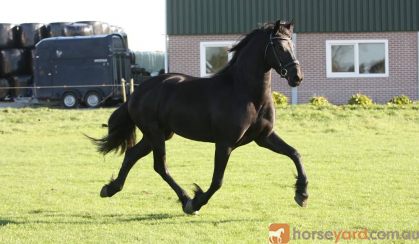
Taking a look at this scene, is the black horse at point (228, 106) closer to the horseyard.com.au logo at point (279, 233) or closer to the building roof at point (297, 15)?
the horseyard.com.au logo at point (279, 233)

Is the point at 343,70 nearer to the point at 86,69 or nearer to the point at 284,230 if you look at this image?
the point at 86,69

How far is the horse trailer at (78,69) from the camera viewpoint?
103 ft

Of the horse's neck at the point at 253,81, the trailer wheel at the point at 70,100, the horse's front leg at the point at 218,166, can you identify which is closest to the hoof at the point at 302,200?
the horse's front leg at the point at 218,166

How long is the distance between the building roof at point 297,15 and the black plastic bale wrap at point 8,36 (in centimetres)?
880

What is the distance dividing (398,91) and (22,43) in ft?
54.3

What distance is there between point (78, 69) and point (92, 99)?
4.38 ft

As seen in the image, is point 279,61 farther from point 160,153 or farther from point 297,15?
point 297,15

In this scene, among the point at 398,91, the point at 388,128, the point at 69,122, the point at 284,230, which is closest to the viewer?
the point at 284,230

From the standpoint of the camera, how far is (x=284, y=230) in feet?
26.6

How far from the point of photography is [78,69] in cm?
3162

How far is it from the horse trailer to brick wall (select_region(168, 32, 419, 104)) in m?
3.08

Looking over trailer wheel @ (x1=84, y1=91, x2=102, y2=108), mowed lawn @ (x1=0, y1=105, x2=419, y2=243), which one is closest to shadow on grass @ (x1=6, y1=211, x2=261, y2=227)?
mowed lawn @ (x1=0, y1=105, x2=419, y2=243)

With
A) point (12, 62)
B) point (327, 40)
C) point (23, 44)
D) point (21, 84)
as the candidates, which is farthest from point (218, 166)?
point (23, 44)

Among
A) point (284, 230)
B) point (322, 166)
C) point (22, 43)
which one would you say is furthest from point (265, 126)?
point (22, 43)
